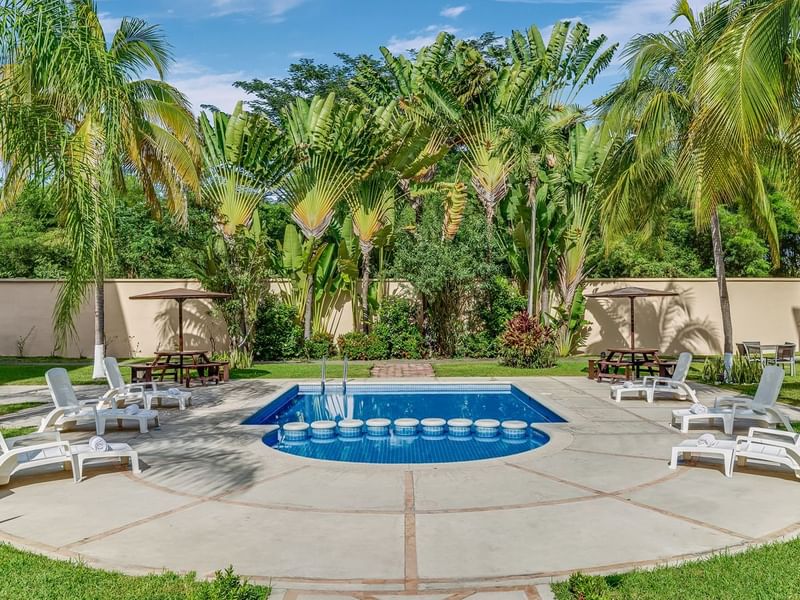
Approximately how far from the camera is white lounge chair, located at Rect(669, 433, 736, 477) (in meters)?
7.23

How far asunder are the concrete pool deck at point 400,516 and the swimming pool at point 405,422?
1132mm

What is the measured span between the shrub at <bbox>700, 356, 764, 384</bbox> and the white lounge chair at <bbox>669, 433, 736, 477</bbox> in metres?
8.01

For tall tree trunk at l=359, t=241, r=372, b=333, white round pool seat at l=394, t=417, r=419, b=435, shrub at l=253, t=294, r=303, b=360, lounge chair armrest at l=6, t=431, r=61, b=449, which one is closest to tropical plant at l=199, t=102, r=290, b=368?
shrub at l=253, t=294, r=303, b=360

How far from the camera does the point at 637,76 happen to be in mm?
14672

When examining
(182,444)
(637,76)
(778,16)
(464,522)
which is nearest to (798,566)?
(464,522)

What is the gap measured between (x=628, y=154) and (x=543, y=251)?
546 cm

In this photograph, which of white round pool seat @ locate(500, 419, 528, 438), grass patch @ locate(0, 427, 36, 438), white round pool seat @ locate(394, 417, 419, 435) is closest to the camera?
grass patch @ locate(0, 427, 36, 438)

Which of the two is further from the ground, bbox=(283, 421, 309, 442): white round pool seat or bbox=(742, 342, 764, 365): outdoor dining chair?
bbox=(742, 342, 764, 365): outdoor dining chair

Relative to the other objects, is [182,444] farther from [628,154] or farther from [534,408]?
[628,154]

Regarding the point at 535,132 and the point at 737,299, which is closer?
the point at 535,132

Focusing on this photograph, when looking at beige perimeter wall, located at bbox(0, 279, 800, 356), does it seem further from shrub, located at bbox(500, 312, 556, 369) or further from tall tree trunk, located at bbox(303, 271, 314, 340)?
shrub, located at bbox(500, 312, 556, 369)

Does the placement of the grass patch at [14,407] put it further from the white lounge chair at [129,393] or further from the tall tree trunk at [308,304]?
the tall tree trunk at [308,304]

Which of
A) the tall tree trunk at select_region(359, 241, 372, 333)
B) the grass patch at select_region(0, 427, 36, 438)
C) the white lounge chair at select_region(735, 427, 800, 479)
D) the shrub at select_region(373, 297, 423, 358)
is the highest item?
the tall tree trunk at select_region(359, 241, 372, 333)

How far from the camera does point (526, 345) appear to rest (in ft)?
58.9
